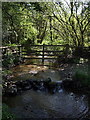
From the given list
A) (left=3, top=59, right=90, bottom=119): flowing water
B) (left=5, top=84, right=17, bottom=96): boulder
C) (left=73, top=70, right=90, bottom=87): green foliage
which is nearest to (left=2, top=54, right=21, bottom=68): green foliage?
(left=5, top=84, right=17, bottom=96): boulder

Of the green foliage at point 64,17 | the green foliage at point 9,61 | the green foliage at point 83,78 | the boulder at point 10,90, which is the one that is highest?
the green foliage at point 64,17

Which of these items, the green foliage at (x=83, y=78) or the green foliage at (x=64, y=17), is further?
the green foliage at (x=64, y=17)

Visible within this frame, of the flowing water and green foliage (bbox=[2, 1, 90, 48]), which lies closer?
the flowing water

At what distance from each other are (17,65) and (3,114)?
704 centimetres

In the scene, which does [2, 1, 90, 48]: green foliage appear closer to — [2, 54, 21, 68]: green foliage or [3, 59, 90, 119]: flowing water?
[2, 54, 21, 68]: green foliage

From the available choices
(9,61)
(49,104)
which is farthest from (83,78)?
(9,61)

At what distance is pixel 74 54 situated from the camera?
12.1 m

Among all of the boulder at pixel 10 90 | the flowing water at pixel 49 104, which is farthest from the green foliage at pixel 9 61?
the flowing water at pixel 49 104

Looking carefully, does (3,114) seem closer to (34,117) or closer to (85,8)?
(34,117)

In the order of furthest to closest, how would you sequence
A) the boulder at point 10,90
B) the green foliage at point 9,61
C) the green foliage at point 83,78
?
1. the green foliage at point 9,61
2. the green foliage at point 83,78
3. the boulder at point 10,90

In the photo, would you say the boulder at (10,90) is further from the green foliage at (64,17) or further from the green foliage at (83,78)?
the green foliage at (64,17)

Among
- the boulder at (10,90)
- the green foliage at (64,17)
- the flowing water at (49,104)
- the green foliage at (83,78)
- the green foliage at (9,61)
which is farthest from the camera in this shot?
the green foliage at (64,17)

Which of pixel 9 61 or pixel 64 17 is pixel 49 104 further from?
pixel 64 17

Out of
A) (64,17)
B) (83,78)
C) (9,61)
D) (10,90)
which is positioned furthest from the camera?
(64,17)
